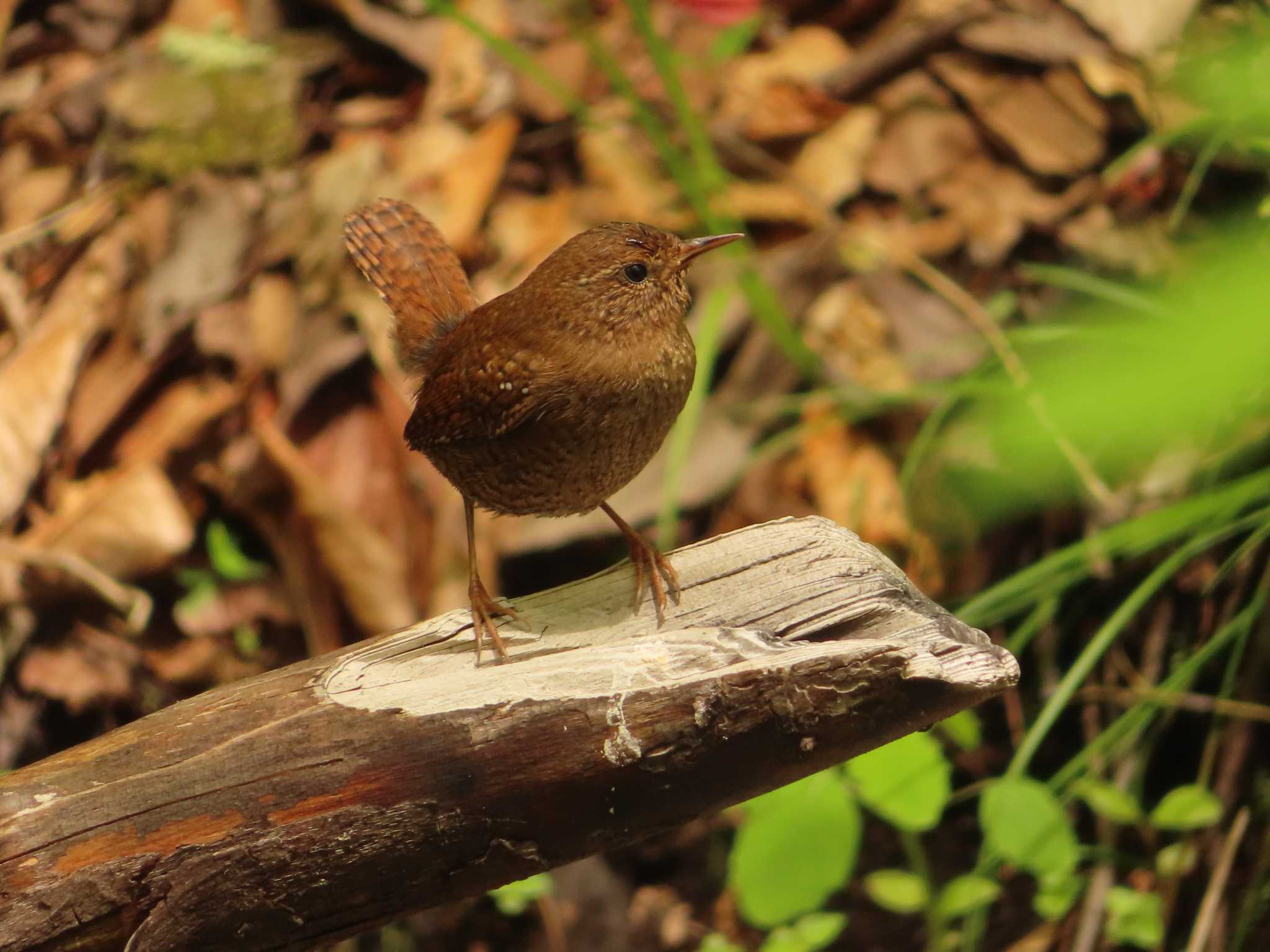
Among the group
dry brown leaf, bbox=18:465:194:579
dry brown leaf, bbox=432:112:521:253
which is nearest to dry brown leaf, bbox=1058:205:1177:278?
dry brown leaf, bbox=432:112:521:253

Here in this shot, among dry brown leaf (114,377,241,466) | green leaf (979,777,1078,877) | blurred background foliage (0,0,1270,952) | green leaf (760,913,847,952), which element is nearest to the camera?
green leaf (979,777,1078,877)

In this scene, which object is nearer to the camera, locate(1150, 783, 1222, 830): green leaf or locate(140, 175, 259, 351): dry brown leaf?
locate(1150, 783, 1222, 830): green leaf

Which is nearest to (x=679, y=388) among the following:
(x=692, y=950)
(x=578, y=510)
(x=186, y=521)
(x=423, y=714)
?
(x=578, y=510)

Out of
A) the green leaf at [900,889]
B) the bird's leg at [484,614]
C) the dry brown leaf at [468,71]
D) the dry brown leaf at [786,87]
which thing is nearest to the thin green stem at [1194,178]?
the dry brown leaf at [786,87]

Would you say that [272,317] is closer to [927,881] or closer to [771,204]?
[771,204]

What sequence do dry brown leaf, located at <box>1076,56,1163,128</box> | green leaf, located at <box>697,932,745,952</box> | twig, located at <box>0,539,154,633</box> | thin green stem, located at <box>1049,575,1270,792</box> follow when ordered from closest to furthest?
thin green stem, located at <box>1049,575,1270,792</box> → green leaf, located at <box>697,932,745,952</box> → twig, located at <box>0,539,154,633</box> → dry brown leaf, located at <box>1076,56,1163,128</box>

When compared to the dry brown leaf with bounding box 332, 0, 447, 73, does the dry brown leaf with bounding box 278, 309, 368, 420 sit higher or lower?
lower

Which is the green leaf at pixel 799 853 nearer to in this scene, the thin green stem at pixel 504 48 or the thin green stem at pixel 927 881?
the thin green stem at pixel 927 881

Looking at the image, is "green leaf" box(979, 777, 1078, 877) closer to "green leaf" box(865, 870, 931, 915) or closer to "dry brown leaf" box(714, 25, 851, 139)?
"green leaf" box(865, 870, 931, 915)
